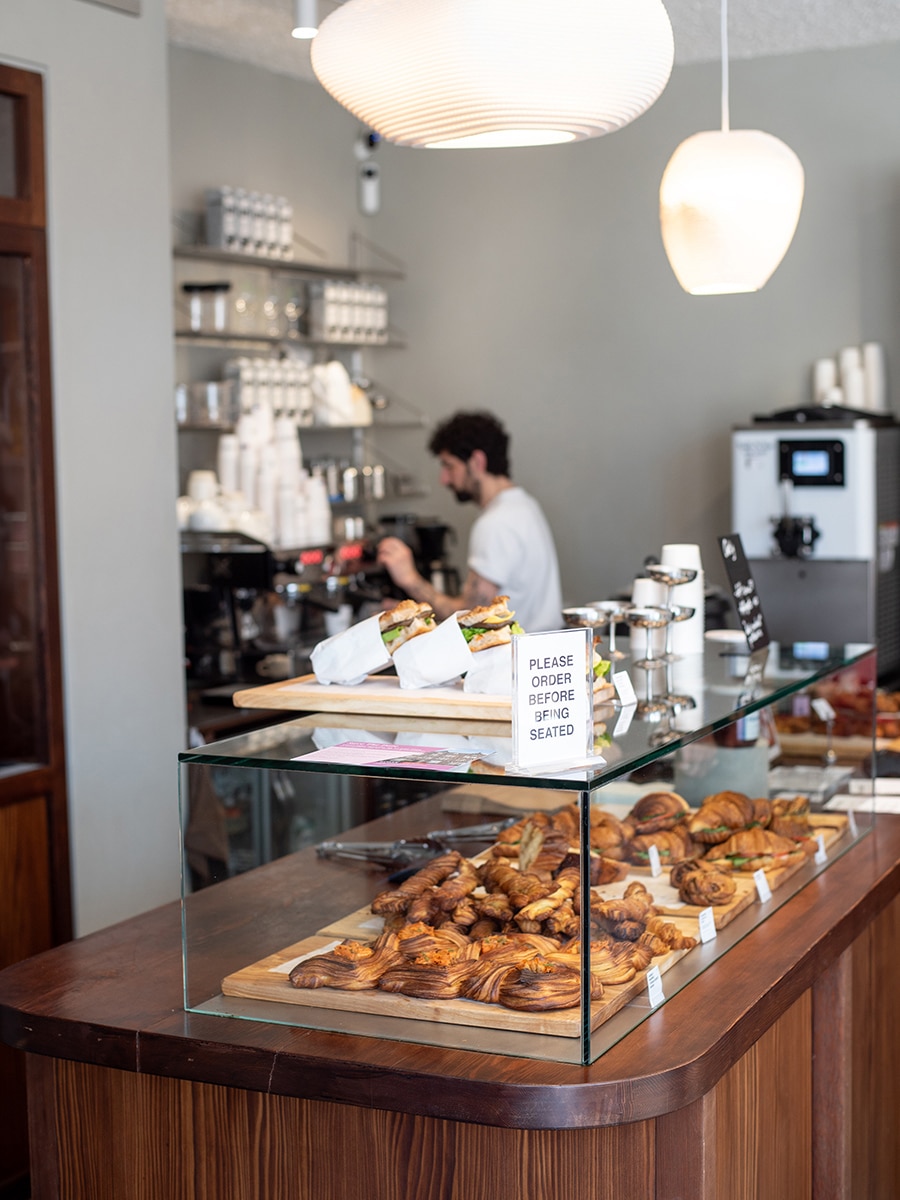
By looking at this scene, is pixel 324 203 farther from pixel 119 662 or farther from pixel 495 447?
pixel 119 662

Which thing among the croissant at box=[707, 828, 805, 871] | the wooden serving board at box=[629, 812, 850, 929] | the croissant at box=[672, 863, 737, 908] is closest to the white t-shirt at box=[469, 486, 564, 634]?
the wooden serving board at box=[629, 812, 850, 929]

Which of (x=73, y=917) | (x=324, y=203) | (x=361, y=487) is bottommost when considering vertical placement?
(x=73, y=917)

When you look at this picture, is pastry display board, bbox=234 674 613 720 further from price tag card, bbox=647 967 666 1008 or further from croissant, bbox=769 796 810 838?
croissant, bbox=769 796 810 838

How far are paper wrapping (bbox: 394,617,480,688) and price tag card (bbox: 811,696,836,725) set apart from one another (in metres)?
1.02

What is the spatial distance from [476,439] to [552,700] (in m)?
3.22

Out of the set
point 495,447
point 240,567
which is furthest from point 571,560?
point 240,567

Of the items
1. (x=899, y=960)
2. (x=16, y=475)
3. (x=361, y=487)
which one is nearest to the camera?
(x=899, y=960)

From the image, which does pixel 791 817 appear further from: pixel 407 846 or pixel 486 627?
pixel 486 627

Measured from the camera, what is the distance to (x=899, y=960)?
2.75 meters

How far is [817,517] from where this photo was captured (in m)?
5.05

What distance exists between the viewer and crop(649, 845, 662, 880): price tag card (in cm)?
227

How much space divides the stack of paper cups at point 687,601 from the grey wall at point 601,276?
10.6ft

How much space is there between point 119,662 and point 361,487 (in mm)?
2756

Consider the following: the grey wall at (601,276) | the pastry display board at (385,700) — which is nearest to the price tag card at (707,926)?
the pastry display board at (385,700)
